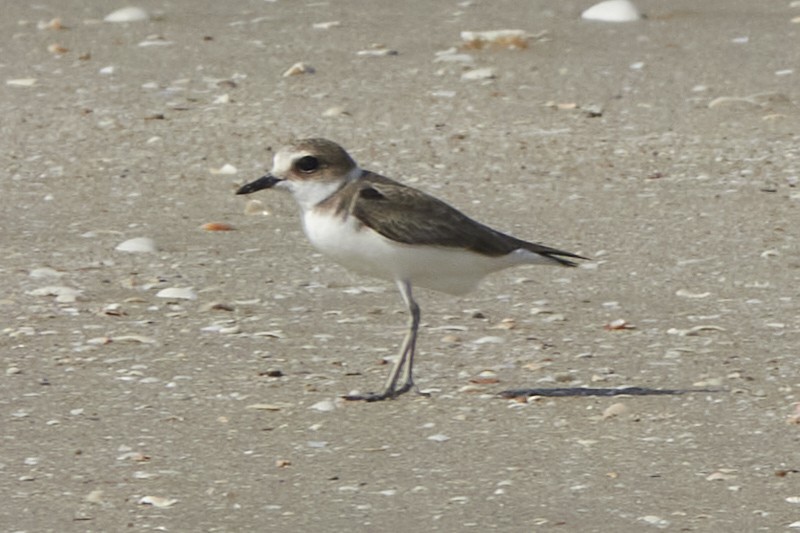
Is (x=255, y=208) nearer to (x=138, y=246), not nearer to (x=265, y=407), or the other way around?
(x=138, y=246)

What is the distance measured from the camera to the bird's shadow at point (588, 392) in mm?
5398

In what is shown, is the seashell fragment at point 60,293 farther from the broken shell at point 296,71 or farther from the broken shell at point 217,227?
the broken shell at point 296,71

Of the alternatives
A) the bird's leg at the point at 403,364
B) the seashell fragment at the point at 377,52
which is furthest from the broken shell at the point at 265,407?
the seashell fragment at the point at 377,52

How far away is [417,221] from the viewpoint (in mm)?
5262

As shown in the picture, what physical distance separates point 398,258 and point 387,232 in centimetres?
10

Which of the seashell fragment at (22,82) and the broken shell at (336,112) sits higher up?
the seashell fragment at (22,82)

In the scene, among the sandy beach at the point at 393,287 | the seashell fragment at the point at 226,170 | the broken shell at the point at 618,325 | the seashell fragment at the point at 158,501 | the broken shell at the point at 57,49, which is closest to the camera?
the seashell fragment at the point at 158,501

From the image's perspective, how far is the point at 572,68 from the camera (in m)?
9.24

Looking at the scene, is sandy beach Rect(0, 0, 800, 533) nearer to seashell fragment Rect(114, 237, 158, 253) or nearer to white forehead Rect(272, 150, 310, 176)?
seashell fragment Rect(114, 237, 158, 253)

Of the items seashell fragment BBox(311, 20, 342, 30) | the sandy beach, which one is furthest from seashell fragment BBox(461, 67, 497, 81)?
seashell fragment BBox(311, 20, 342, 30)

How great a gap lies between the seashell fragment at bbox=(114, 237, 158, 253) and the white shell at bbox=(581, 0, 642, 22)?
4.01 meters

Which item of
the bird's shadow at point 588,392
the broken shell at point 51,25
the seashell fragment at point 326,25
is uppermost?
the broken shell at point 51,25

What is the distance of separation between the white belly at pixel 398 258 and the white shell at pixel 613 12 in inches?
195

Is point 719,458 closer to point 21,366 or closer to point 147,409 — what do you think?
point 147,409
